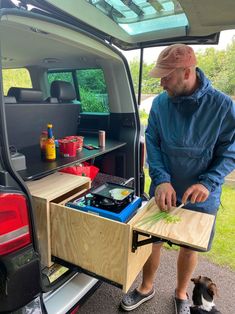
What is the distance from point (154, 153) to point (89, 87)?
1597 millimetres

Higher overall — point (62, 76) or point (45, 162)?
point (62, 76)

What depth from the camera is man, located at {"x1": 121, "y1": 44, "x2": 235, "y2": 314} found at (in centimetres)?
151

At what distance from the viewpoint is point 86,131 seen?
9.52 ft

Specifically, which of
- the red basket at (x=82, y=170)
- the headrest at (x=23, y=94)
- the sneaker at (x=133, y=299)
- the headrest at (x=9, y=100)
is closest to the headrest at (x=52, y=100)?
the headrest at (x=23, y=94)

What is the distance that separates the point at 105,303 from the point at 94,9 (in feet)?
7.17

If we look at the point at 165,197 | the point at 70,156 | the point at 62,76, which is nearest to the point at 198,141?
the point at 165,197

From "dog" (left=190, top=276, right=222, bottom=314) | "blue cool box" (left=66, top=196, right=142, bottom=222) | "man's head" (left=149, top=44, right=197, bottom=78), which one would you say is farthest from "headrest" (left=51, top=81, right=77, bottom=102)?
"dog" (left=190, top=276, right=222, bottom=314)

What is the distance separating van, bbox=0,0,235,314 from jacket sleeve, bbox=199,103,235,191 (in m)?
0.48

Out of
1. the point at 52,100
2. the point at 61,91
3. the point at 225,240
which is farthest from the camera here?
the point at 225,240

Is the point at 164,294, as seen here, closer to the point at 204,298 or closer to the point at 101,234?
the point at 204,298

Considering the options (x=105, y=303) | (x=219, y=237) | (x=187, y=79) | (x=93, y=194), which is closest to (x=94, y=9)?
(x=187, y=79)

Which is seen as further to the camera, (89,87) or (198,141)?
(89,87)

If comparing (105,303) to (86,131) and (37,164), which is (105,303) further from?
(86,131)

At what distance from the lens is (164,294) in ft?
6.77
